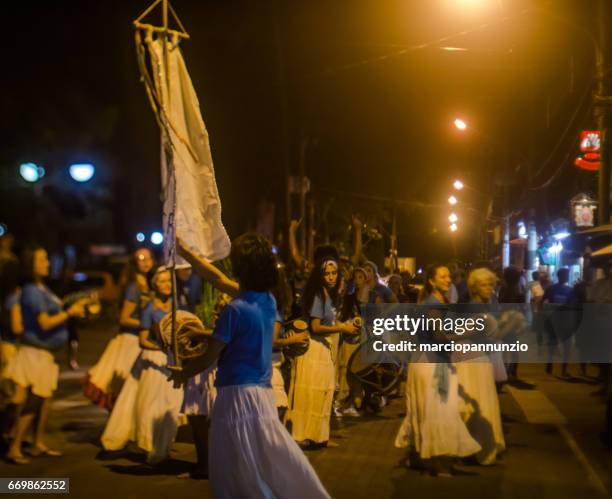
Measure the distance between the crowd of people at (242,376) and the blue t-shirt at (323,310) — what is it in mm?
12

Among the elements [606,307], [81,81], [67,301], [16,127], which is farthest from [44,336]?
[81,81]

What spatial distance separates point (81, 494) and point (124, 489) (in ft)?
1.15

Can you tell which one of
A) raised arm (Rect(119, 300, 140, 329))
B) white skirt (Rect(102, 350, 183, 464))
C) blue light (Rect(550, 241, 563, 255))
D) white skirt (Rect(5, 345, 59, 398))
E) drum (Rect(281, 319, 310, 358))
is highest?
blue light (Rect(550, 241, 563, 255))

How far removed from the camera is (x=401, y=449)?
28.9 ft

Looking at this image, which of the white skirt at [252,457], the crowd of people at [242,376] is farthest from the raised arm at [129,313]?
the white skirt at [252,457]

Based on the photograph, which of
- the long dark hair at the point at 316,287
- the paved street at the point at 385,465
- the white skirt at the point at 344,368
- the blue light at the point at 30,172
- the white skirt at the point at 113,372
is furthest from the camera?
the blue light at the point at 30,172

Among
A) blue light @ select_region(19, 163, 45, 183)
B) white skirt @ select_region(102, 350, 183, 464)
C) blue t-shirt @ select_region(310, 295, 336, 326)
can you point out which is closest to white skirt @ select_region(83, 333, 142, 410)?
white skirt @ select_region(102, 350, 183, 464)

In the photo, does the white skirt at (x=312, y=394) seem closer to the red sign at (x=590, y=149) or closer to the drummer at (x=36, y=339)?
the drummer at (x=36, y=339)

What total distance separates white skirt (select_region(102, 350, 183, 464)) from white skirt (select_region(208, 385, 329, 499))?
11.3 ft

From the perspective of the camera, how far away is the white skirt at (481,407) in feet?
26.2

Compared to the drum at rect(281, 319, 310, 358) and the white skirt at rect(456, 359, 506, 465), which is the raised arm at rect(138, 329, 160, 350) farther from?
the white skirt at rect(456, 359, 506, 465)

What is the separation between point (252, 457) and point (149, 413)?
148 inches

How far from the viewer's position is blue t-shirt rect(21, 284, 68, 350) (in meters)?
7.60

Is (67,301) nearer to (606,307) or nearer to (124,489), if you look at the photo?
(124,489)
